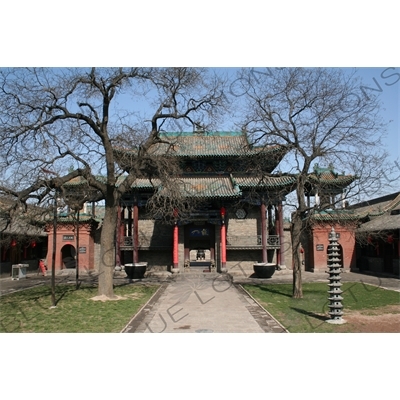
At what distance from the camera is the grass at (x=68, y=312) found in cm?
941

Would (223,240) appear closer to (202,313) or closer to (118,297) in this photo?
(118,297)

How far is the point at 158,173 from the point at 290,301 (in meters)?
6.85

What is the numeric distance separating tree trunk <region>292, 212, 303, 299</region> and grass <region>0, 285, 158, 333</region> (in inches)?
224

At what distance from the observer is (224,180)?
79.5 ft

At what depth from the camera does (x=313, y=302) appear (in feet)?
42.6

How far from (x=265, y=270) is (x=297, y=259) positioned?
7.46 meters

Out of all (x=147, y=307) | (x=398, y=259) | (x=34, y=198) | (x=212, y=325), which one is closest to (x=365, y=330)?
(x=212, y=325)

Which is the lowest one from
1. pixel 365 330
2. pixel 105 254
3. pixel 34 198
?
pixel 365 330

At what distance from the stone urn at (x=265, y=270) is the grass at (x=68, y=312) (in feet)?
26.4

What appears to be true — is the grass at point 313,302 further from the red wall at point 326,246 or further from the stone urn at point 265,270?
the red wall at point 326,246

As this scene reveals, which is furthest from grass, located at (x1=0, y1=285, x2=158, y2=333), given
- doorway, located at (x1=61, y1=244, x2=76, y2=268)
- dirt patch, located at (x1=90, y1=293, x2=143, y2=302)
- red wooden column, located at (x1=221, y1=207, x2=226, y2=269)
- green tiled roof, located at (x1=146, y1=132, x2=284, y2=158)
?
doorway, located at (x1=61, y1=244, x2=76, y2=268)

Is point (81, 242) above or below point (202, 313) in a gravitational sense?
above

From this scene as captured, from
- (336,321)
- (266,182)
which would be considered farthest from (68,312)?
(266,182)

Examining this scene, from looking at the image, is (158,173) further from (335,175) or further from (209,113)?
(335,175)
